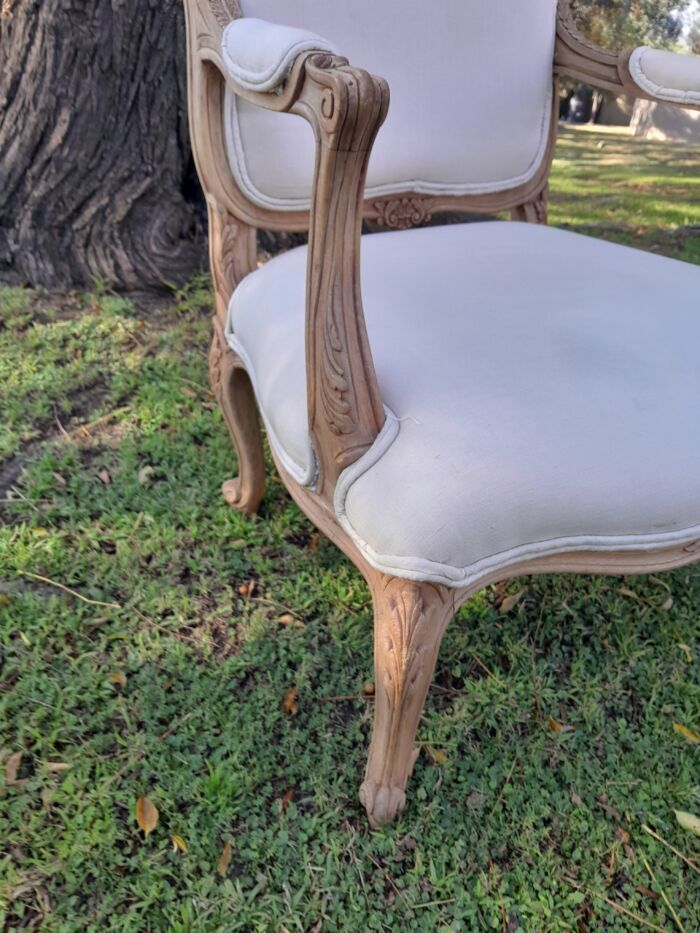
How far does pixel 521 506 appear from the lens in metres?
0.75

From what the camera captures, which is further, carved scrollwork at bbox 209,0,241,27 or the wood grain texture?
carved scrollwork at bbox 209,0,241,27

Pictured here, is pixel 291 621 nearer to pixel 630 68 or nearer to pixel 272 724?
pixel 272 724

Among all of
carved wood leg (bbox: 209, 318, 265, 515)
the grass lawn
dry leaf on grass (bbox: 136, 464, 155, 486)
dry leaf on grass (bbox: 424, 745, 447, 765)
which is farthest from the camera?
dry leaf on grass (bbox: 136, 464, 155, 486)

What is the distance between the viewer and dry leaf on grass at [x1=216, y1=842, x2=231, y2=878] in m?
1.00

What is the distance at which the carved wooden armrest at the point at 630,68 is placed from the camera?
1.20m

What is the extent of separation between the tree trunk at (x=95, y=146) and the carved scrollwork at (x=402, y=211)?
89cm

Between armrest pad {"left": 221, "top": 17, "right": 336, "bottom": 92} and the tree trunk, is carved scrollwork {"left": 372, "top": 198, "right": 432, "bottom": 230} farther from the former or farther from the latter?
the tree trunk

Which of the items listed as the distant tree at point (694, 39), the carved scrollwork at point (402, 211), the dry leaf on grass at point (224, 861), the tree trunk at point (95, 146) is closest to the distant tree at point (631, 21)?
the distant tree at point (694, 39)

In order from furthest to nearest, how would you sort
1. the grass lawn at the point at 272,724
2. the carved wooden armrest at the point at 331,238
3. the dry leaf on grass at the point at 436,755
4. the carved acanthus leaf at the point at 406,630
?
the dry leaf on grass at the point at 436,755, the grass lawn at the point at 272,724, the carved acanthus leaf at the point at 406,630, the carved wooden armrest at the point at 331,238

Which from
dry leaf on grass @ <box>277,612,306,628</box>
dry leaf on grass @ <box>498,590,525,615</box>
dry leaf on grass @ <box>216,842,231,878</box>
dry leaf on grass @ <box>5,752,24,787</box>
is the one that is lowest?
dry leaf on grass @ <box>216,842,231,878</box>

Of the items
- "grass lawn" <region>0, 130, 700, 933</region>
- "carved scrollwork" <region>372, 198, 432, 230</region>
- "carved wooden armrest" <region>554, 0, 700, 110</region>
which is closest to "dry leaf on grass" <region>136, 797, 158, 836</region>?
"grass lawn" <region>0, 130, 700, 933</region>

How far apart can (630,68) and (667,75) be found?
0.08 m

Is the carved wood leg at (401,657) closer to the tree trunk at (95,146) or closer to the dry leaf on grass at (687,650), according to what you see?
the dry leaf on grass at (687,650)

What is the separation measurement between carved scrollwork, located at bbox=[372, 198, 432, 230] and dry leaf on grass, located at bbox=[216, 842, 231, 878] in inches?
45.2
